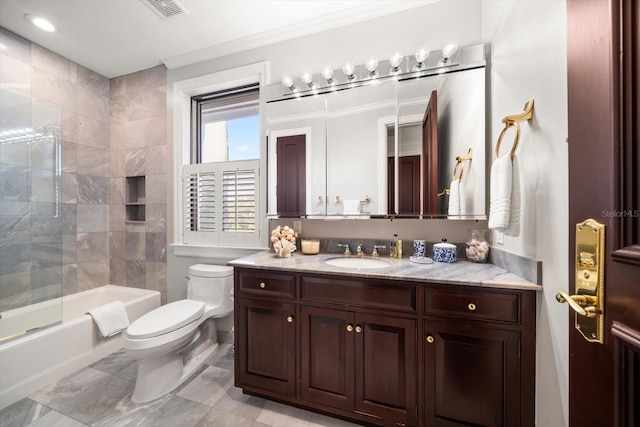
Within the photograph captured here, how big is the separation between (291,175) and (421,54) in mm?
1182

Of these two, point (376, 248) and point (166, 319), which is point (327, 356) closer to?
point (376, 248)

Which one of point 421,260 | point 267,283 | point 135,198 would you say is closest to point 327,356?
point 267,283

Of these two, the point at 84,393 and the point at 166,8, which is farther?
the point at 166,8

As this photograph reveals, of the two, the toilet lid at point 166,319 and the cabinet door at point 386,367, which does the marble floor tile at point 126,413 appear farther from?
the cabinet door at point 386,367

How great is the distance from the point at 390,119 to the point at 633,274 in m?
1.44

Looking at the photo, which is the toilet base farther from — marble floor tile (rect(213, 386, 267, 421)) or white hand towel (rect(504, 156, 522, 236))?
white hand towel (rect(504, 156, 522, 236))

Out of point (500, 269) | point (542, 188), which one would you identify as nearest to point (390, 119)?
point (542, 188)

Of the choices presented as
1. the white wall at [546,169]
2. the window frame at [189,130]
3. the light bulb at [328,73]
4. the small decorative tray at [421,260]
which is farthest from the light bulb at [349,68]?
the small decorative tray at [421,260]

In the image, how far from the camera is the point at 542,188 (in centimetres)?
99

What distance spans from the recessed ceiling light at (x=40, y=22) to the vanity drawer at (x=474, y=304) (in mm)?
3252

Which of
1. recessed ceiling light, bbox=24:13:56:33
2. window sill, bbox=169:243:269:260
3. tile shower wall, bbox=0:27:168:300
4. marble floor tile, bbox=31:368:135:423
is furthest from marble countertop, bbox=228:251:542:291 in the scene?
recessed ceiling light, bbox=24:13:56:33

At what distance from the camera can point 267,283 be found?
145 centimetres

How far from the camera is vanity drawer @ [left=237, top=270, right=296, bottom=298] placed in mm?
1401

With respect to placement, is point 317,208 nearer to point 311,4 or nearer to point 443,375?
point 443,375
